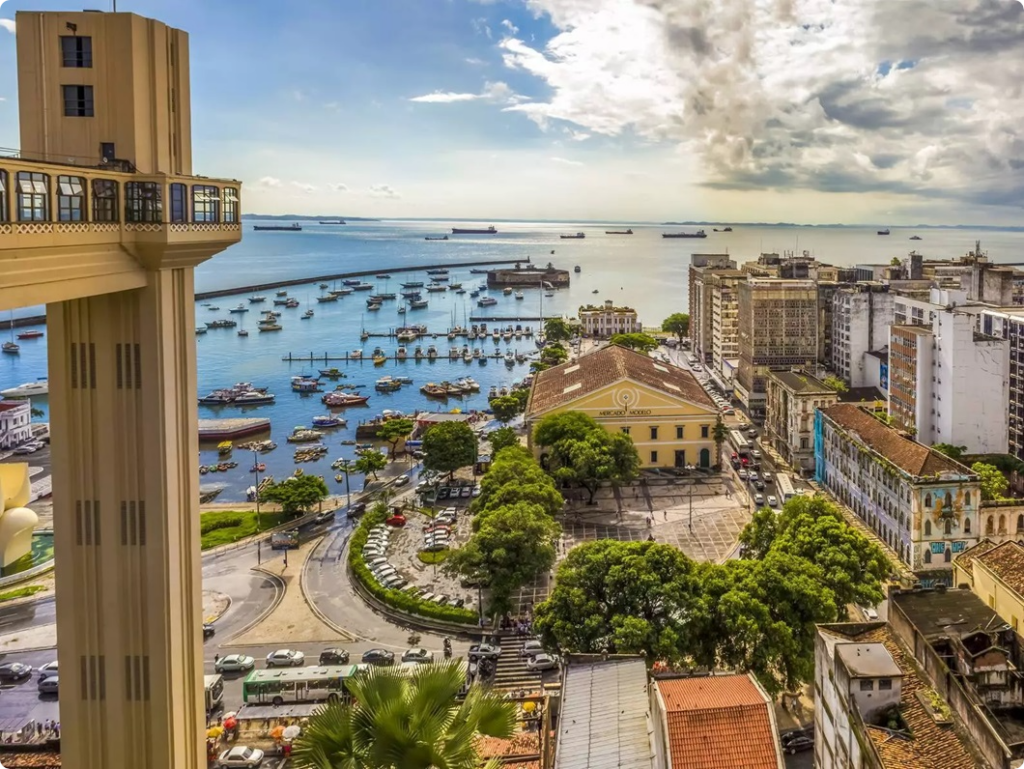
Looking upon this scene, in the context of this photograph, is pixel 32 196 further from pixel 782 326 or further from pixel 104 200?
pixel 782 326

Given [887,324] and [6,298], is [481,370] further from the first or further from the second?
[6,298]

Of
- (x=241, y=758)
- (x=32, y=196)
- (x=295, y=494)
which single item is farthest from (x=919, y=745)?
(x=295, y=494)

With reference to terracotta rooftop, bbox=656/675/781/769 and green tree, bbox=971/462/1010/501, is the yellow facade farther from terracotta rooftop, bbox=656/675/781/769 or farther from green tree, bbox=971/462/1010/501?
terracotta rooftop, bbox=656/675/781/769

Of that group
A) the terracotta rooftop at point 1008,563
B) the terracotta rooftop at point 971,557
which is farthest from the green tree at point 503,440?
the terracotta rooftop at point 1008,563

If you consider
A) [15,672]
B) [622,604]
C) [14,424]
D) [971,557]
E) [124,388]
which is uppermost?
[124,388]

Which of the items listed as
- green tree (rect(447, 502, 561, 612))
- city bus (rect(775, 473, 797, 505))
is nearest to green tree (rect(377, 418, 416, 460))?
city bus (rect(775, 473, 797, 505))

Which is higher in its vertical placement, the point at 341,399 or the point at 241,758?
the point at 341,399
